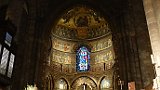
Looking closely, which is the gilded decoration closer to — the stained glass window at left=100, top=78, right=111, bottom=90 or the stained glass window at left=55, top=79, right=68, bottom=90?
the stained glass window at left=100, top=78, right=111, bottom=90

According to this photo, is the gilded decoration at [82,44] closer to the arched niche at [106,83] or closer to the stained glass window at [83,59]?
the arched niche at [106,83]

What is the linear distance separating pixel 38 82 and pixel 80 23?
21019 mm

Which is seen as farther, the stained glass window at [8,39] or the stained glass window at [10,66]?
the stained glass window at [10,66]

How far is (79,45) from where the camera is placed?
39.9m

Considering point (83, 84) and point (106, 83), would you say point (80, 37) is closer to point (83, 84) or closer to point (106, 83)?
point (83, 84)

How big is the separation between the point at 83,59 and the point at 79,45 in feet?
9.14

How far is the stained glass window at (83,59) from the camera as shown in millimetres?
38469

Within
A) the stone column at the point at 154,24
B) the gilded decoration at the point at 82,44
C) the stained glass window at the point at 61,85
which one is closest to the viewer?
the stone column at the point at 154,24

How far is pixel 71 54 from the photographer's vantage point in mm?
39281

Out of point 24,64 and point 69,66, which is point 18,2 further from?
point 69,66

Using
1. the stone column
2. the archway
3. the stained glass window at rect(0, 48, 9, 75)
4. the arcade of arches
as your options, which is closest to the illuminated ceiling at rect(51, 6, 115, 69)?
the arcade of arches

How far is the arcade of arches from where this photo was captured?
45.5 ft

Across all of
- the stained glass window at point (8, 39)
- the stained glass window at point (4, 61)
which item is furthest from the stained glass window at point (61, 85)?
the stained glass window at point (4, 61)

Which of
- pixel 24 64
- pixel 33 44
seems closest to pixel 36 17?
pixel 33 44
